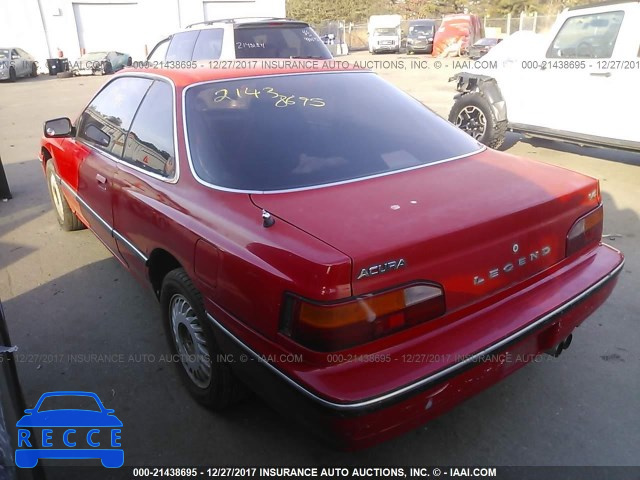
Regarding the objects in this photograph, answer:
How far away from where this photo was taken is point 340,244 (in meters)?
1.76

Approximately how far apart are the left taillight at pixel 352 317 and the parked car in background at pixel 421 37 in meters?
34.3

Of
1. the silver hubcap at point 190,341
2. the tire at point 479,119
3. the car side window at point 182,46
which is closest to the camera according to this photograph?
the silver hubcap at point 190,341

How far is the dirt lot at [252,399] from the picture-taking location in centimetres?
231

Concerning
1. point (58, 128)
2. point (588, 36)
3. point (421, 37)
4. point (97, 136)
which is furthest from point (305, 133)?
point (421, 37)

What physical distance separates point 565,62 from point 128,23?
28.1 meters

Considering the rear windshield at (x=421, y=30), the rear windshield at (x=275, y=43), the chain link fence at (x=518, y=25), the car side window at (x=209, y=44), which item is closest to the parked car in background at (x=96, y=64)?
the car side window at (x=209, y=44)

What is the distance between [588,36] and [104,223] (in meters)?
5.97

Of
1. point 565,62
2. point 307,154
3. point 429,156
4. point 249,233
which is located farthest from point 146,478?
point 565,62

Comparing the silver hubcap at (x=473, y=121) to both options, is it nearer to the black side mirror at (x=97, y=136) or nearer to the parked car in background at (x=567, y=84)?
the parked car in background at (x=567, y=84)

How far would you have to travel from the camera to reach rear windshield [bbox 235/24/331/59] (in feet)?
24.9

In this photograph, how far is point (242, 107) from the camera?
263cm

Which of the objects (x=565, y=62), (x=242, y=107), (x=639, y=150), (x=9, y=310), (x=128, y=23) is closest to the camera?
(x=242, y=107)

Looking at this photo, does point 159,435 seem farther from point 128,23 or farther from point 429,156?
point 128,23

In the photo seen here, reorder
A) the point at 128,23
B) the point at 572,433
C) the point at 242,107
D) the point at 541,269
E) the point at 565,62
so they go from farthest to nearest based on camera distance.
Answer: the point at 128,23 → the point at 565,62 → the point at 242,107 → the point at 572,433 → the point at 541,269
